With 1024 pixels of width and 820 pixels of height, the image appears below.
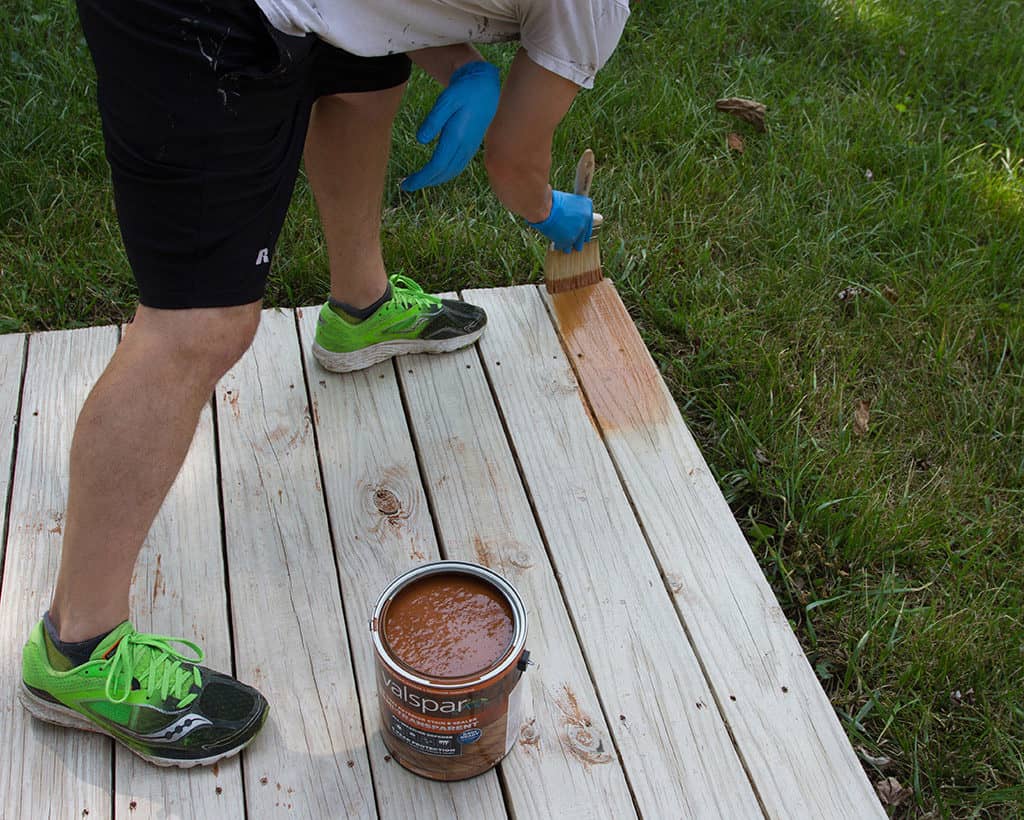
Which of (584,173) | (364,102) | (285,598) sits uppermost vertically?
(364,102)

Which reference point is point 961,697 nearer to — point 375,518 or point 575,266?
point 375,518

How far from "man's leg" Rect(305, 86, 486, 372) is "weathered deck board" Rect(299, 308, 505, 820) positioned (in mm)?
76

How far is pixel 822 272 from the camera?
2.52m

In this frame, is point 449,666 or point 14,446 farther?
point 14,446

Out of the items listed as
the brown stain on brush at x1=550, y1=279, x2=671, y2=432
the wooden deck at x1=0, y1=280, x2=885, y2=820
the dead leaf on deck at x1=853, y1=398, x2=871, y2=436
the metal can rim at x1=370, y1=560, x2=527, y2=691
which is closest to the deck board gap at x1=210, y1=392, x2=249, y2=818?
the wooden deck at x1=0, y1=280, x2=885, y2=820

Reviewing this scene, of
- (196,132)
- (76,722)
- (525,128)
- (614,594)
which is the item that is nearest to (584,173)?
(525,128)

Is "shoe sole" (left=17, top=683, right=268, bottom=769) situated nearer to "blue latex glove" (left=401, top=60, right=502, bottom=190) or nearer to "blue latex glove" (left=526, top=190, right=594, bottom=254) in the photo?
"blue latex glove" (left=401, top=60, right=502, bottom=190)

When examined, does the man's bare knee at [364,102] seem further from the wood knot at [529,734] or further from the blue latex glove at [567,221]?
the wood knot at [529,734]

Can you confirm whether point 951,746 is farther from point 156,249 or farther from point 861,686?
point 156,249

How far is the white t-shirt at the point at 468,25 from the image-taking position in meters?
1.25

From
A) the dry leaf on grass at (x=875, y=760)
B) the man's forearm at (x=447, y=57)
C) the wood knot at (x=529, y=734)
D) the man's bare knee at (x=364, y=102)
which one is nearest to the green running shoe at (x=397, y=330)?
the man's bare knee at (x=364, y=102)

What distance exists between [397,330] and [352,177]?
1.20 feet

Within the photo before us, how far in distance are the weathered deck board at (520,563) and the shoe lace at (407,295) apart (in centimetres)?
13

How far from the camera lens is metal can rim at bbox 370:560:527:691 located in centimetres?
125
